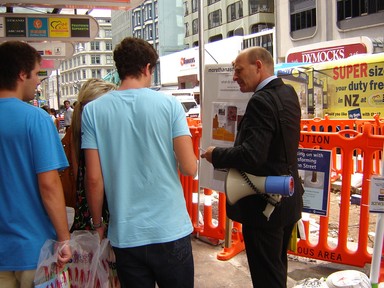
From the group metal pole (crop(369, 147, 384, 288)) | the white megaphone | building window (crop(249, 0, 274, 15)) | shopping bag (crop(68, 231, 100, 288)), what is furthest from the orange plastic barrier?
building window (crop(249, 0, 274, 15))

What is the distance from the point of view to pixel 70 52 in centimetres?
1316

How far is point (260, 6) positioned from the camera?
40719 mm

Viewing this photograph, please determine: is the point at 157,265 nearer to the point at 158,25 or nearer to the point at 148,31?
the point at 158,25

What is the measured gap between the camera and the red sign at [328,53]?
1811cm

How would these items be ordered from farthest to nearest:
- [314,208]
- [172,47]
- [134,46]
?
[172,47]
[314,208]
[134,46]

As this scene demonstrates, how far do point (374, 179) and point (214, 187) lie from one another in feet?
5.16

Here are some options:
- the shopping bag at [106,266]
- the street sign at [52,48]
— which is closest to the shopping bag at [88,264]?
the shopping bag at [106,266]

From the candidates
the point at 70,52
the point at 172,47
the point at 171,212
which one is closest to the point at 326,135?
the point at 171,212

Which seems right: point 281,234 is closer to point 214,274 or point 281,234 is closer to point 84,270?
point 84,270

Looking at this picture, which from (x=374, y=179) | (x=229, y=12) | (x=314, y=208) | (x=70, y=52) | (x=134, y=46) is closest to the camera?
(x=134, y=46)

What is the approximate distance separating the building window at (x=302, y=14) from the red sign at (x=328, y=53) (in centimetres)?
801

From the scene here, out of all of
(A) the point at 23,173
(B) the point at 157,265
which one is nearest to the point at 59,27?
(A) the point at 23,173

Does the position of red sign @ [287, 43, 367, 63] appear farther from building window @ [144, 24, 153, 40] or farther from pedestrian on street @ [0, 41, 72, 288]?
building window @ [144, 24, 153, 40]

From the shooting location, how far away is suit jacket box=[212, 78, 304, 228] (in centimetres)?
228
